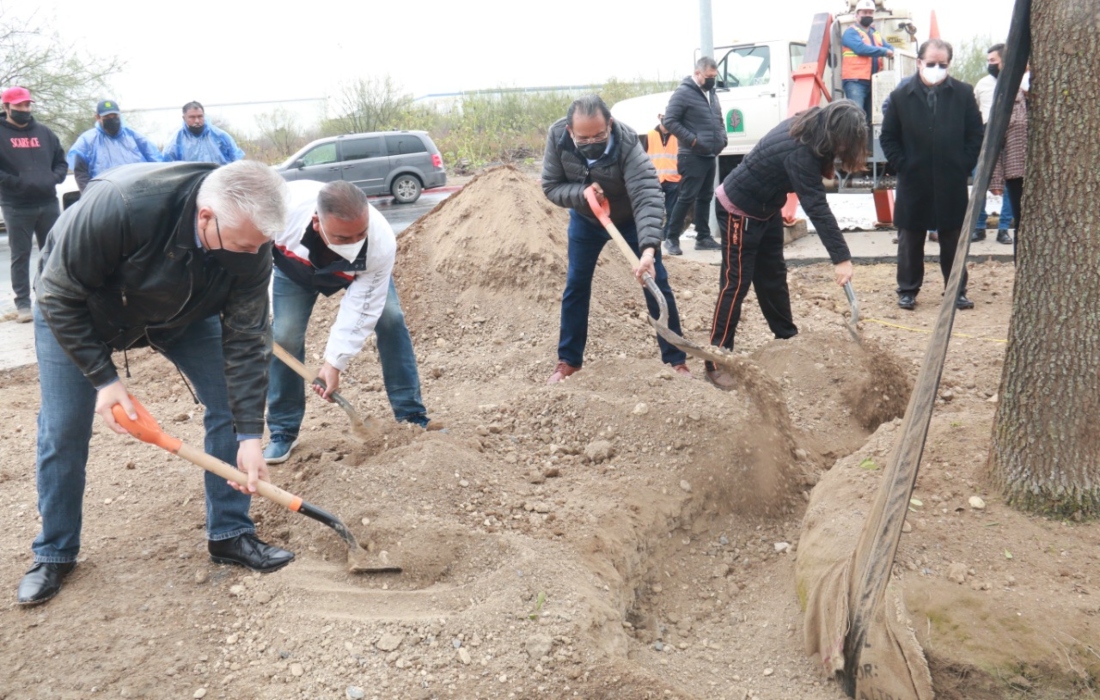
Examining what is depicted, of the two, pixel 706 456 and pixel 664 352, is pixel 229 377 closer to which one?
pixel 706 456

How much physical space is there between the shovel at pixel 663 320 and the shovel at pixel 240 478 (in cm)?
201

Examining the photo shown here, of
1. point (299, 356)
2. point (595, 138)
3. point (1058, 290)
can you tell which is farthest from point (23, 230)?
point (1058, 290)

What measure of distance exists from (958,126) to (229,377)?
4820 millimetres

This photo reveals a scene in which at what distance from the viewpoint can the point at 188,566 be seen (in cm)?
329

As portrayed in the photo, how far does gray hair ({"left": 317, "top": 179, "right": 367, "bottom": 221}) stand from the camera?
334 centimetres

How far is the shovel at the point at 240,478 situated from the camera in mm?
2770

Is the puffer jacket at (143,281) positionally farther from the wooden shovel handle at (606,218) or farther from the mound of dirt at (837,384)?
the mound of dirt at (837,384)

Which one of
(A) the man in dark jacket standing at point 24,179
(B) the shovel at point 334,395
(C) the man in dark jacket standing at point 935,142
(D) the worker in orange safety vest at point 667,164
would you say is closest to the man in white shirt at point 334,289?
(B) the shovel at point 334,395

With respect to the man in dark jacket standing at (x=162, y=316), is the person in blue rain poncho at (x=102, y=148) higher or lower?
higher

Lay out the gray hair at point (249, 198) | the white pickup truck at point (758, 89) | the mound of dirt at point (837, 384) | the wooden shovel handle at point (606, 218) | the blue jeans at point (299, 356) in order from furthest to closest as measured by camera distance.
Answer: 1. the white pickup truck at point (758, 89)
2. the mound of dirt at point (837, 384)
3. the wooden shovel handle at point (606, 218)
4. the blue jeans at point (299, 356)
5. the gray hair at point (249, 198)

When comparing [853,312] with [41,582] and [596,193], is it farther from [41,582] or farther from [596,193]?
[41,582]

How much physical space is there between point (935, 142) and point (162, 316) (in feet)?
15.8

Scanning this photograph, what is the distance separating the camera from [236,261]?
2766 mm

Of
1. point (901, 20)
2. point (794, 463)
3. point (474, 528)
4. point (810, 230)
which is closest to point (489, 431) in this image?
point (474, 528)
